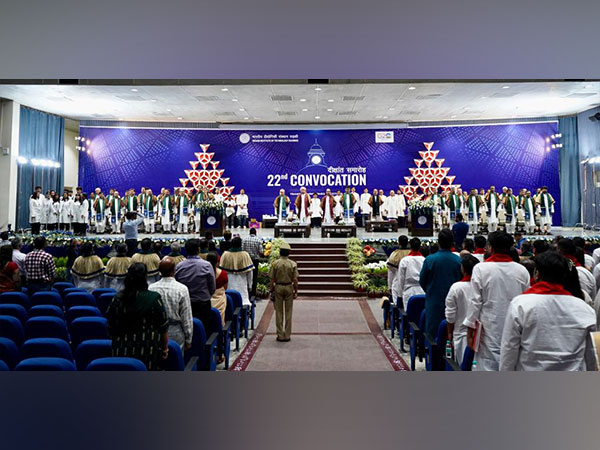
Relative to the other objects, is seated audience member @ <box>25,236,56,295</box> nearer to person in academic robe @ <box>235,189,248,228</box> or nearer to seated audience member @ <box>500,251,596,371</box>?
seated audience member @ <box>500,251,596,371</box>

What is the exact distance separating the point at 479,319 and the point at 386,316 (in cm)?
383

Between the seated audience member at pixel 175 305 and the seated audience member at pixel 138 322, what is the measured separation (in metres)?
0.55

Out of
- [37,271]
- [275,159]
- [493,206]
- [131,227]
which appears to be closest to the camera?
[37,271]

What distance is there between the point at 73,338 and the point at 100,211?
12.5 meters

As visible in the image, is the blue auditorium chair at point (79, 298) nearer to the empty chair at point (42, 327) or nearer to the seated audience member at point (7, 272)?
the seated audience member at point (7, 272)

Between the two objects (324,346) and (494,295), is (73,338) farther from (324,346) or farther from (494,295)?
(324,346)

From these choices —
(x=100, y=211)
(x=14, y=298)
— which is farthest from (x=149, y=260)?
(x=100, y=211)

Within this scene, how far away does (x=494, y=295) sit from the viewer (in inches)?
117

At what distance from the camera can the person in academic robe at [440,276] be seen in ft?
13.1

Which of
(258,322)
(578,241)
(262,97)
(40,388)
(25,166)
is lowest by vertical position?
(258,322)
